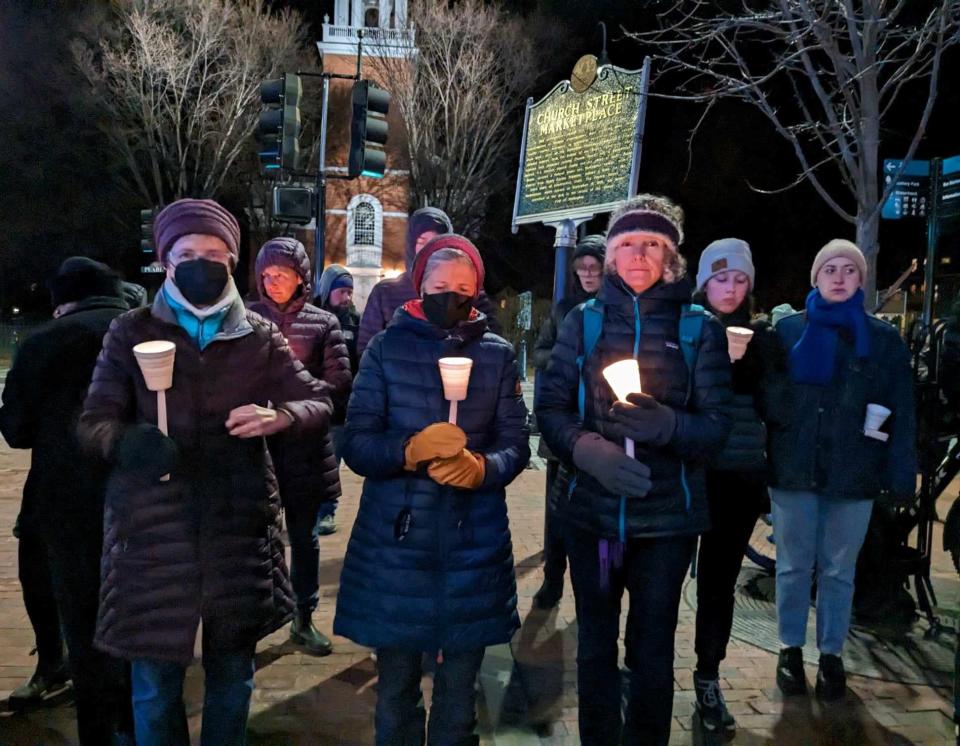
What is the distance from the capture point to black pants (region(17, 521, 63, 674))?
345 centimetres

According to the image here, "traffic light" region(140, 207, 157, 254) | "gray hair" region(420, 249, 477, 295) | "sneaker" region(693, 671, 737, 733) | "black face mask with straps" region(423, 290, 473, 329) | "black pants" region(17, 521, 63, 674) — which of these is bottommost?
"sneaker" region(693, 671, 737, 733)

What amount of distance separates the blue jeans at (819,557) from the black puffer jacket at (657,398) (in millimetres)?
1097

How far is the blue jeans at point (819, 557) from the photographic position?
3.63 metres

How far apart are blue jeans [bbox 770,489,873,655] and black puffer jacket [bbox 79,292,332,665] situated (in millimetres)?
2449

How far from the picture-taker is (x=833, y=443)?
3.57m

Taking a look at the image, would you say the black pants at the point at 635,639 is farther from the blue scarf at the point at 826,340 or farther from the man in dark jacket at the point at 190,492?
the blue scarf at the point at 826,340

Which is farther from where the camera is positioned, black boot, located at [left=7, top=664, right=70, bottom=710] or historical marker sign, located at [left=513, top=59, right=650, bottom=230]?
historical marker sign, located at [left=513, top=59, right=650, bottom=230]

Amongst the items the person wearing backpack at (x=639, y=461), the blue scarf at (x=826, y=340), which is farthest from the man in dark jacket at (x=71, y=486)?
the blue scarf at (x=826, y=340)

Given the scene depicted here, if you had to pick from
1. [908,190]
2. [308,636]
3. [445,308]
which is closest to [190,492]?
[445,308]

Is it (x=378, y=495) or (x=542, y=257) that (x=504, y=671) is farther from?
(x=542, y=257)

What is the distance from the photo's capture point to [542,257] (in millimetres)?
36750

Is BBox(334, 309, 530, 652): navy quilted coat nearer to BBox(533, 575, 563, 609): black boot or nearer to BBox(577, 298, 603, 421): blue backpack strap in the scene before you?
BBox(577, 298, 603, 421): blue backpack strap

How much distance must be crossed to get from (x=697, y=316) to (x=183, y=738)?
2.31 m

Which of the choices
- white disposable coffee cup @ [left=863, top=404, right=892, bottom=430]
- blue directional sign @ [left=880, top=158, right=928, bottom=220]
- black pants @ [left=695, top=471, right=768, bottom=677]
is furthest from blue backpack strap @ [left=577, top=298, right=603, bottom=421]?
blue directional sign @ [left=880, top=158, right=928, bottom=220]
